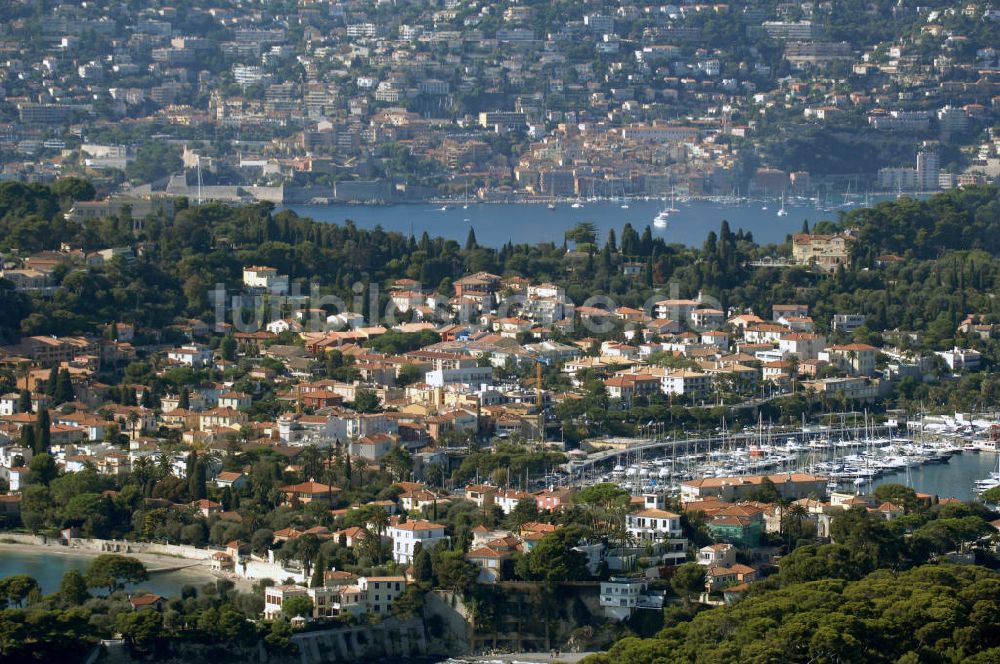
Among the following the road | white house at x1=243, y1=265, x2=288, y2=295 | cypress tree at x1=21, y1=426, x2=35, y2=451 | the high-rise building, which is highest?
white house at x1=243, y1=265, x2=288, y2=295

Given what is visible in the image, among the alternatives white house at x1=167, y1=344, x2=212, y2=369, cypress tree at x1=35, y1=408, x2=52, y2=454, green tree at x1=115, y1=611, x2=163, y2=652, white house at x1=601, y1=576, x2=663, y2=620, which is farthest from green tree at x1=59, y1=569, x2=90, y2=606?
white house at x1=167, y1=344, x2=212, y2=369

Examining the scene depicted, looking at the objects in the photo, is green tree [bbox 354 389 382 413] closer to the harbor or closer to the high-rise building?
the harbor

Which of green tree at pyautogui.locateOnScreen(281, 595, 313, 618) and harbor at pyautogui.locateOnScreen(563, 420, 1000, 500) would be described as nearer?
green tree at pyautogui.locateOnScreen(281, 595, 313, 618)

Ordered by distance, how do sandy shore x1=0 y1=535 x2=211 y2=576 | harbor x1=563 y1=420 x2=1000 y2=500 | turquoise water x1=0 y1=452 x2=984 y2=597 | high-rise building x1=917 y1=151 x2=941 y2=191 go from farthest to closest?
high-rise building x1=917 y1=151 x2=941 y2=191
harbor x1=563 y1=420 x2=1000 y2=500
sandy shore x1=0 y1=535 x2=211 y2=576
turquoise water x1=0 y1=452 x2=984 y2=597

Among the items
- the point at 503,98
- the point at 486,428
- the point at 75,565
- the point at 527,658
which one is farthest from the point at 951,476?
the point at 503,98

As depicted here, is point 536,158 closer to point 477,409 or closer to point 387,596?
point 477,409

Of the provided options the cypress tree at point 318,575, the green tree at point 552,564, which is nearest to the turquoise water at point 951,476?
the green tree at point 552,564

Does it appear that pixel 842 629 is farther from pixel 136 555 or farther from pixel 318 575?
pixel 136 555
